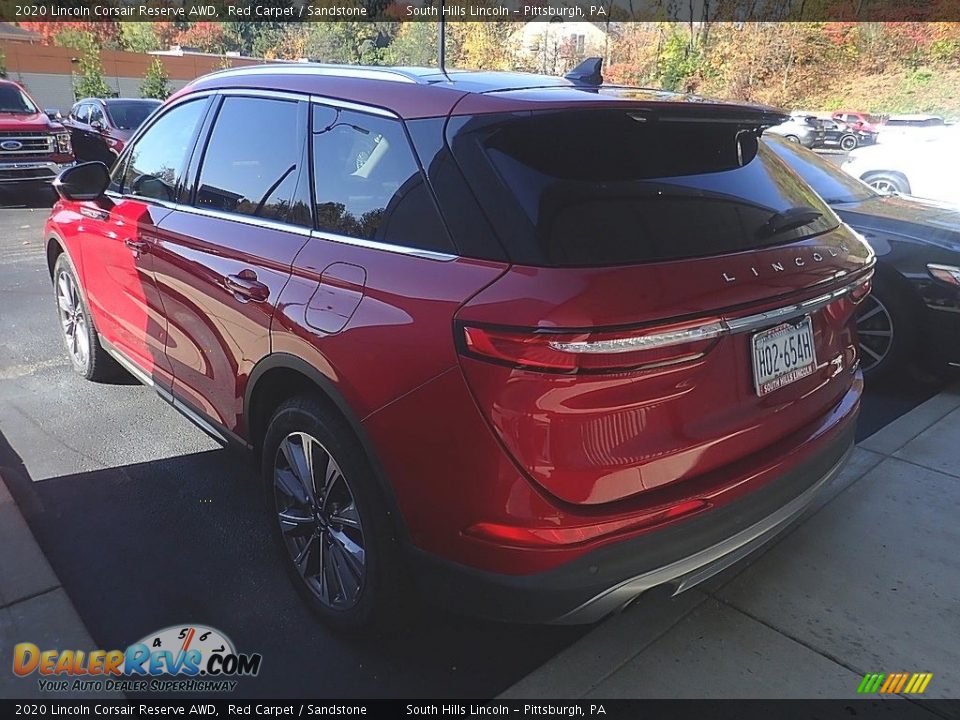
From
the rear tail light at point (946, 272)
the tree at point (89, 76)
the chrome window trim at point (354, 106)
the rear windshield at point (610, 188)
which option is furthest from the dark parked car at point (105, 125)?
the tree at point (89, 76)

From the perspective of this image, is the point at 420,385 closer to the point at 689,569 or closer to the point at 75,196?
the point at 689,569

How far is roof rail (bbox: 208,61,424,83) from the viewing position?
252 centimetres

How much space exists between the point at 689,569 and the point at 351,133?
1.72 metres

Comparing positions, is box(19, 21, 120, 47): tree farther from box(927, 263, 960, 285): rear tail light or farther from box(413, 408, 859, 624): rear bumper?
box(413, 408, 859, 624): rear bumper

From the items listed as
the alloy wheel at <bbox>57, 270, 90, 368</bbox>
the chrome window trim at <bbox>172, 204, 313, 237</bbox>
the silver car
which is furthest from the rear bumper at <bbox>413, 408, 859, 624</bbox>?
the silver car

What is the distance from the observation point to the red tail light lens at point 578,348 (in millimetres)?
1791

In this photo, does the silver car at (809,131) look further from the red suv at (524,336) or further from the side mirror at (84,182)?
the red suv at (524,336)

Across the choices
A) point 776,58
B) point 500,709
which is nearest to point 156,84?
point 776,58

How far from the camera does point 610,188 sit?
206cm

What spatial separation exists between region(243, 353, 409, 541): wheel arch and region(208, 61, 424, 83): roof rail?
3.27 ft

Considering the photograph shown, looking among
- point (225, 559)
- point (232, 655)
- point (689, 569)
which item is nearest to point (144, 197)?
point (225, 559)

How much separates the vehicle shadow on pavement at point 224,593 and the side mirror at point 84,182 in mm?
1455

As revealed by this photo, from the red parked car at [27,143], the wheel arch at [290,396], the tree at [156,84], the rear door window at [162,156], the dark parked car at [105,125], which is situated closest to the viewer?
the wheel arch at [290,396]

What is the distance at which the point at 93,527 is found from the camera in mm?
3201
